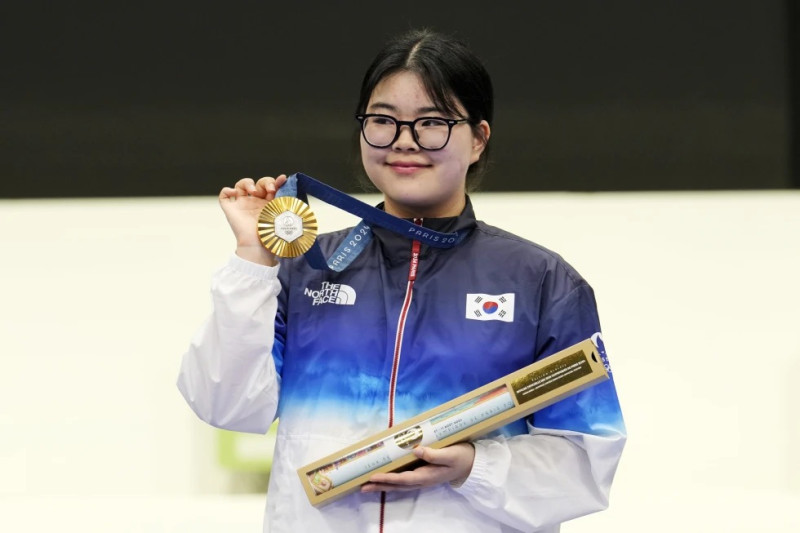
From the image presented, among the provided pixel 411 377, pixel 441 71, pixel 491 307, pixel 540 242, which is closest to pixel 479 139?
pixel 441 71

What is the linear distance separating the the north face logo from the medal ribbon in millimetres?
25

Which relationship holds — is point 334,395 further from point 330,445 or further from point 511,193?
point 511,193

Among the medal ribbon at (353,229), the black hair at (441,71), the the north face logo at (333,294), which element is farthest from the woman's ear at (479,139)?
the the north face logo at (333,294)

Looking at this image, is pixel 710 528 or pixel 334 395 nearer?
pixel 334 395

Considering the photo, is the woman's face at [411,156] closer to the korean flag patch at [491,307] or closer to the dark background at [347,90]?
the korean flag patch at [491,307]

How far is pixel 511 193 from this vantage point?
8.94 ft

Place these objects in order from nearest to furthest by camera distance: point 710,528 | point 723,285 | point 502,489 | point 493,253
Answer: point 502,489 → point 493,253 → point 710,528 → point 723,285

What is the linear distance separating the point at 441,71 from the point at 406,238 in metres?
0.22

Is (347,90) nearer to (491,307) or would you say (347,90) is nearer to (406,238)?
→ (406,238)

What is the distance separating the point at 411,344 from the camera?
4.20 feet

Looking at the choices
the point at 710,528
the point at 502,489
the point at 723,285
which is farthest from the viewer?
the point at 723,285

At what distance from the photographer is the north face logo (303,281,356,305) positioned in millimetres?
1334

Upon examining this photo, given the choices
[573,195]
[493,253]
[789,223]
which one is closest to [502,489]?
[493,253]

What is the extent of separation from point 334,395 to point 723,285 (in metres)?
1.70
